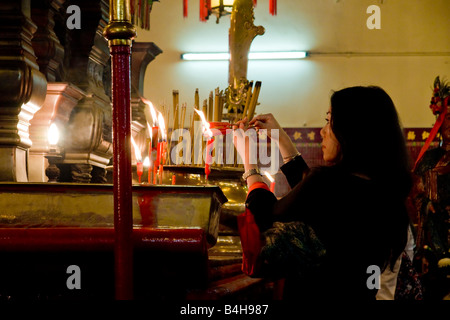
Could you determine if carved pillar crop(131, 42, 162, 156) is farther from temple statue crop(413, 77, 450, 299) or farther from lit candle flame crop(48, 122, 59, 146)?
temple statue crop(413, 77, 450, 299)

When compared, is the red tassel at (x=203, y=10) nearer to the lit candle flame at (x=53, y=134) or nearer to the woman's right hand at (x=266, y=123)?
the lit candle flame at (x=53, y=134)

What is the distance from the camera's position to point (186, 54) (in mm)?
9227

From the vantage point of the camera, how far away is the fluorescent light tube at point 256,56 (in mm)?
9141

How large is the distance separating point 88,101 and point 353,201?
7.26 ft

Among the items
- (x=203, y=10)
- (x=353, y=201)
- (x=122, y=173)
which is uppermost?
(x=203, y=10)

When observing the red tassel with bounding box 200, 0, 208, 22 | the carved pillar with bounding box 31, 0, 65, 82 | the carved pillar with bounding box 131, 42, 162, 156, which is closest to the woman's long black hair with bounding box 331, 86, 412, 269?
the carved pillar with bounding box 31, 0, 65, 82

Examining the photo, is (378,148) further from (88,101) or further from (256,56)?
(256,56)

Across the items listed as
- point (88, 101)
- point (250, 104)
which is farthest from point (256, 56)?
point (88, 101)

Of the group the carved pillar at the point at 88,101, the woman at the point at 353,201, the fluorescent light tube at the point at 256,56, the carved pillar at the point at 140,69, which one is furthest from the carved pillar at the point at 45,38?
the fluorescent light tube at the point at 256,56

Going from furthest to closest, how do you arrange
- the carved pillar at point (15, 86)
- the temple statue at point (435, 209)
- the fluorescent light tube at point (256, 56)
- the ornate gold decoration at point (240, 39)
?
the fluorescent light tube at point (256, 56) < the temple statue at point (435, 209) < the ornate gold decoration at point (240, 39) < the carved pillar at point (15, 86)

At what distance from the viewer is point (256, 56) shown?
9133 millimetres

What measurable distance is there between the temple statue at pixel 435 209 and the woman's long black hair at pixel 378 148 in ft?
13.4

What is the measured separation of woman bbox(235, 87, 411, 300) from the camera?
1423 mm
